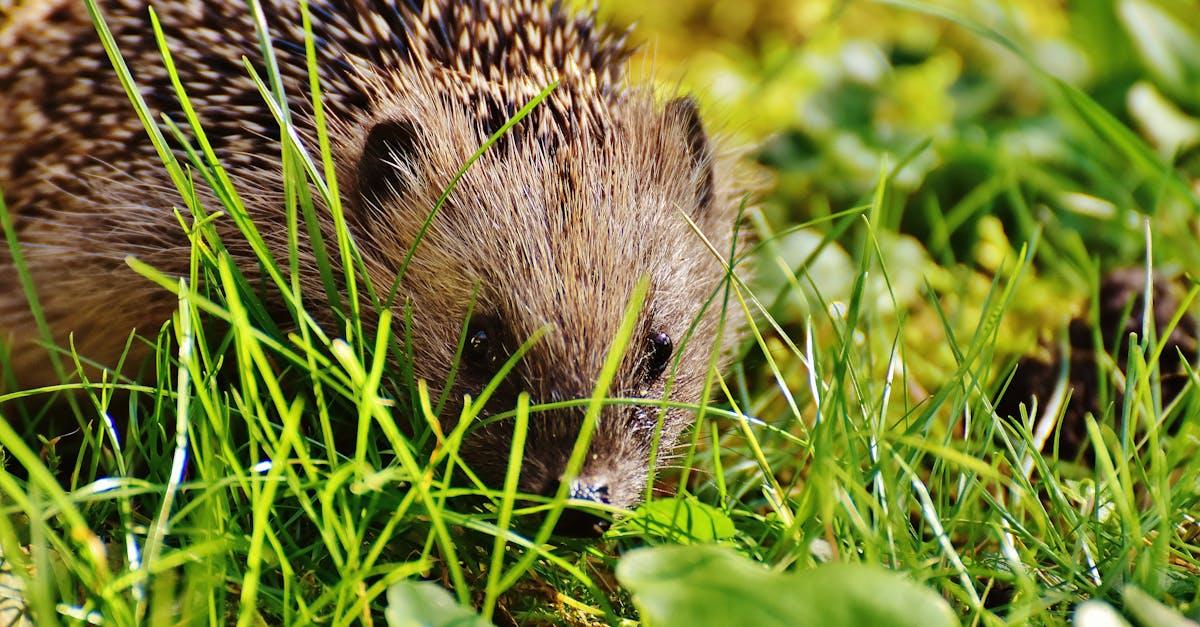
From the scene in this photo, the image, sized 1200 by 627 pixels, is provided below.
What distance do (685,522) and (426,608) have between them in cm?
64

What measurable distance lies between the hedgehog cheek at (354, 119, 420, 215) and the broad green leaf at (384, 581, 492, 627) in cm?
135

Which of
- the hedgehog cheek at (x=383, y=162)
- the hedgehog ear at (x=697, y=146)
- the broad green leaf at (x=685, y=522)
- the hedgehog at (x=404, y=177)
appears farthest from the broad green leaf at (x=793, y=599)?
the hedgehog ear at (x=697, y=146)

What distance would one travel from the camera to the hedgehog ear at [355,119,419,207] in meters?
2.86

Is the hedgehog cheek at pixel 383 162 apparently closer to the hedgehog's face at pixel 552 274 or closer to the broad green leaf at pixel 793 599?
the hedgehog's face at pixel 552 274

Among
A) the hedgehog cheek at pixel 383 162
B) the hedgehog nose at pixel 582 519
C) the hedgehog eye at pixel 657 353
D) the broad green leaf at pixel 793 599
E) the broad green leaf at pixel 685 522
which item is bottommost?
the hedgehog nose at pixel 582 519

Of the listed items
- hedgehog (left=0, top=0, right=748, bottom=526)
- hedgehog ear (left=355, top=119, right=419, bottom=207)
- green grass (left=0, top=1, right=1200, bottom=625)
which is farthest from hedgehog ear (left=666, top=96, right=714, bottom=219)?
hedgehog ear (left=355, top=119, right=419, bottom=207)

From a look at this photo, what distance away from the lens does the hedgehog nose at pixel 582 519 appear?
2205 millimetres

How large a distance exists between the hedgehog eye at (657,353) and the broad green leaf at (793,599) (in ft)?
3.51

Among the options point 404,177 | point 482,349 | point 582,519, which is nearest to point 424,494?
point 582,519

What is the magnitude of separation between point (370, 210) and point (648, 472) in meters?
1.07

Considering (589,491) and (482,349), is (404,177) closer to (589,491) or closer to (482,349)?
(482,349)

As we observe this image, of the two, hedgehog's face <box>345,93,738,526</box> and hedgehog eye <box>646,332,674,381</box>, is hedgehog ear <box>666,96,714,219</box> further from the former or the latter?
hedgehog eye <box>646,332,674,381</box>

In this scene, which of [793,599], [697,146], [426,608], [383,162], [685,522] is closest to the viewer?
[793,599]

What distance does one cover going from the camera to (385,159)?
9.53 feet
